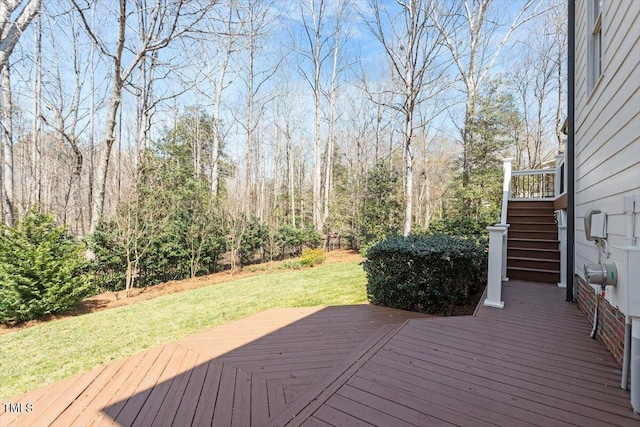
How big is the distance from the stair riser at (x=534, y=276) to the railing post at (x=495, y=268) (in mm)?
1765

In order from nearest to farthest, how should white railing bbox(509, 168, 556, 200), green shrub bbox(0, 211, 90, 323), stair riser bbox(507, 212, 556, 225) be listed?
green shrub bbox(0, 211, 90, 323), stair riser bbox(507, 212, 556, 225), white railing bbox(509, 168, 556, 200)

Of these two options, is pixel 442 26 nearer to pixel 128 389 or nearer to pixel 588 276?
pixel 588 276

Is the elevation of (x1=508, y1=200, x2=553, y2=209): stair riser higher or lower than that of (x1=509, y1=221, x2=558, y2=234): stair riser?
higher

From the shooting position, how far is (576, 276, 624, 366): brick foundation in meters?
2.21

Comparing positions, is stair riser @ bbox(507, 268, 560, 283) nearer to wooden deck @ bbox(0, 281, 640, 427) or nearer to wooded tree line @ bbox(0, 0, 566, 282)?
wooden deck @ bbox(0, 281, 640, 427)

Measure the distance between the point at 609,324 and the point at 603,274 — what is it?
1.11m

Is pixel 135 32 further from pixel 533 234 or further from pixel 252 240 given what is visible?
pixel 533 234

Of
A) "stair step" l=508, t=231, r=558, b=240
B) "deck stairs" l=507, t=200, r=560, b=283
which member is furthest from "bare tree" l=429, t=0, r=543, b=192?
"stair step" l=508, t=231, r=558, b=240

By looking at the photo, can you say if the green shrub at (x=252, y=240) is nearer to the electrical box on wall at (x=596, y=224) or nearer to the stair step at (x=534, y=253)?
the stair step at (x=534, y=253)

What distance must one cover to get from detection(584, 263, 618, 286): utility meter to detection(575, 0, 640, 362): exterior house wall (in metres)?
0.05

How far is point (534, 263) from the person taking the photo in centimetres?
509

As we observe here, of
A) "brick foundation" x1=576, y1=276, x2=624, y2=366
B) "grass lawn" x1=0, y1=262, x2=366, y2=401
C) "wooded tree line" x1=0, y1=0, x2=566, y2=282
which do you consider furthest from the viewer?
"wooded tree line" x1=0, y1=0, x2=566, y2=282

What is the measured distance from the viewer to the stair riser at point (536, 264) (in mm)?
4918

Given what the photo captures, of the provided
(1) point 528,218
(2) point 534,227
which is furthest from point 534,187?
(2) point 534,227
